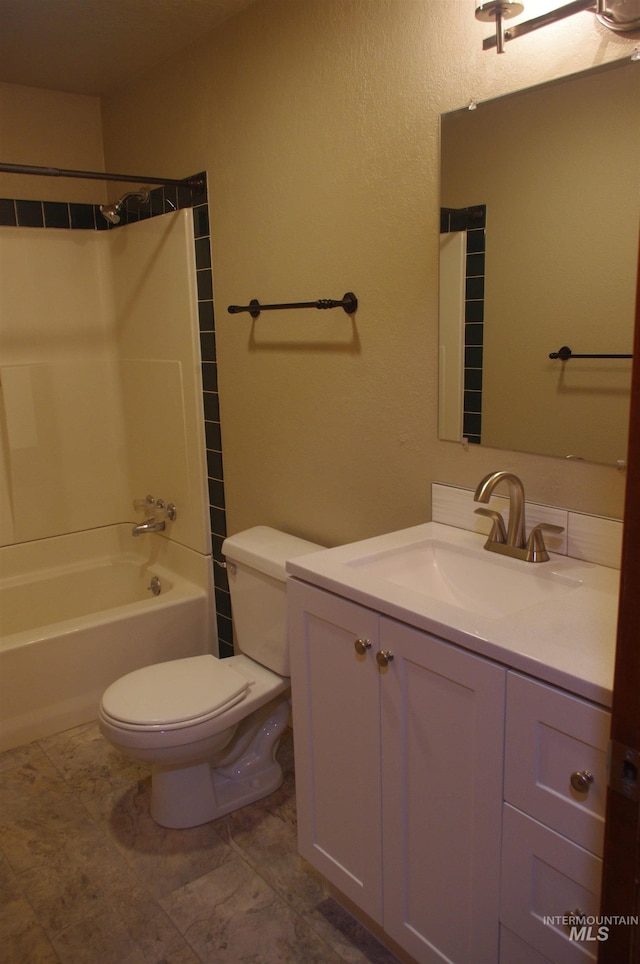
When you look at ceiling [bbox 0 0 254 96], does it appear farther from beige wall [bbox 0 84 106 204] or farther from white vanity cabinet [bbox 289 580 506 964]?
white vanity cabinet [bbox 289 580 506 964]

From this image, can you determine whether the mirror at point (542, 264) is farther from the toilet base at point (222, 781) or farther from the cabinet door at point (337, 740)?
the toilet base at point (222, 781)

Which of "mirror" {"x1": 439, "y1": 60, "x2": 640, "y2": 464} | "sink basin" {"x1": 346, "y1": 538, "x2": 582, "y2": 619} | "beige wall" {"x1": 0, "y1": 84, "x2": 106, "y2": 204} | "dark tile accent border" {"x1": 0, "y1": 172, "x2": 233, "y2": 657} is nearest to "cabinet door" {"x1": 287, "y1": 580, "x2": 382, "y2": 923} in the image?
"sink basin" {"x1": 346, "y1": 538, "x2": 582, "y2": 619}

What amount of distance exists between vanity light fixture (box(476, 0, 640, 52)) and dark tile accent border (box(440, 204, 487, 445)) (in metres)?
0.34

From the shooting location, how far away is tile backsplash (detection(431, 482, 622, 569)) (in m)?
1.57

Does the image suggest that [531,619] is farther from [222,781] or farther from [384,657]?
[222,781]

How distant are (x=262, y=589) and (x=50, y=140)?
2141mm

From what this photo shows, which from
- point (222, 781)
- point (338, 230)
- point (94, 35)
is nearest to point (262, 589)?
point (222, 781)

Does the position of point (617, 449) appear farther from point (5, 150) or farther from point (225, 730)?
point (5, 150)

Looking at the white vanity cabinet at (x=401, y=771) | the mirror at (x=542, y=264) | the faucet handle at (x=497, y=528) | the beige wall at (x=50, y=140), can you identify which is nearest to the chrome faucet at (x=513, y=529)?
the faucet handle at (x=497, y=528)

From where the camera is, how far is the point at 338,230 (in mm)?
2090

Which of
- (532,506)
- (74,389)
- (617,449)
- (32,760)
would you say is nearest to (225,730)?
(32,760)

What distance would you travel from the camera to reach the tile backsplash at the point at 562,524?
1571mm

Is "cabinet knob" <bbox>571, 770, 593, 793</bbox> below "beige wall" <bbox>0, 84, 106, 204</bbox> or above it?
below

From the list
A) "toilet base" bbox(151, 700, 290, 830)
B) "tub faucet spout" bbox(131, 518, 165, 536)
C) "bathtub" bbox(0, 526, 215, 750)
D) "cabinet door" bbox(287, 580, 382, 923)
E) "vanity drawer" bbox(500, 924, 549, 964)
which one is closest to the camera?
→ "vanity drawer" bbox(500, 924, 549, 964)
